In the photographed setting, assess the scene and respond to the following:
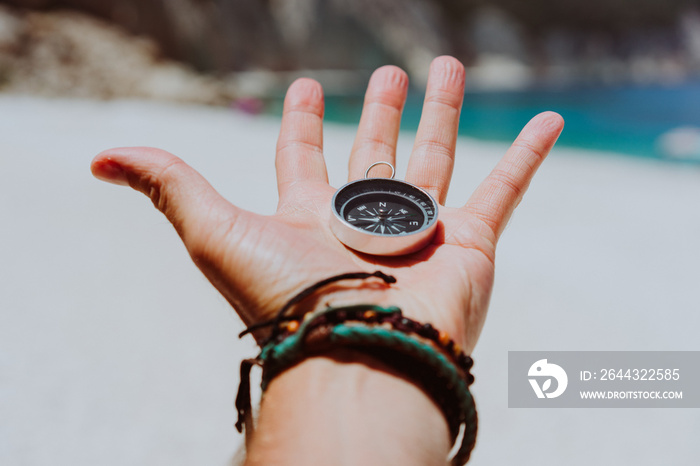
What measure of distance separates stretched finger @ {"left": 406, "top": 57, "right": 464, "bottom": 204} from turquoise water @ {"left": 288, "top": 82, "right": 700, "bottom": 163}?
521 inches

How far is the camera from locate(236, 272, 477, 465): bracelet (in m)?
1.26

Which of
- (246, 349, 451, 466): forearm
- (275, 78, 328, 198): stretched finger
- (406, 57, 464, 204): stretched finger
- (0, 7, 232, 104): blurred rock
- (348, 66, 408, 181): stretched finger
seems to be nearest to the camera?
(246, 349, 451, 466): forearm

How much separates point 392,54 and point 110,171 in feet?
106

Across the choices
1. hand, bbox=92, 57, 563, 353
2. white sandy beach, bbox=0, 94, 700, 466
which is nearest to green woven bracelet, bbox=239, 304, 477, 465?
hand, bbox=92, 57, 563, 353

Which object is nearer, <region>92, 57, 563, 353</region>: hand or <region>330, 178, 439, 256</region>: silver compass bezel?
<region>92, 57, 563, 353</region>: hand

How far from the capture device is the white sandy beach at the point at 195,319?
247 cm

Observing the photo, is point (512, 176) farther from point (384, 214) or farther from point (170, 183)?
point (170, 183)

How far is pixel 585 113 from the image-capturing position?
22.5 m

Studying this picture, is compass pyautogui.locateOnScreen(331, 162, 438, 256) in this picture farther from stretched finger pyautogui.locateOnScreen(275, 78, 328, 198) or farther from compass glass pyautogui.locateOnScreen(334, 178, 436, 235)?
stretched finger pyautogui.locateOnScreen(275, 78, 328, 198)

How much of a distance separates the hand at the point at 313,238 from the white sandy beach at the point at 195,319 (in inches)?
51.2

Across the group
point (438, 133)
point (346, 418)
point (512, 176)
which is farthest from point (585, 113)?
point (346, 418)

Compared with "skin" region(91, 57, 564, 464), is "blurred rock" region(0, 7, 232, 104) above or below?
above

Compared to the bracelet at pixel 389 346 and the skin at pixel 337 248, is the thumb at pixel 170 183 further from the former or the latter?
the bracelet at pixel 389 346

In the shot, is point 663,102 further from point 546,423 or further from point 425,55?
point 546,423
